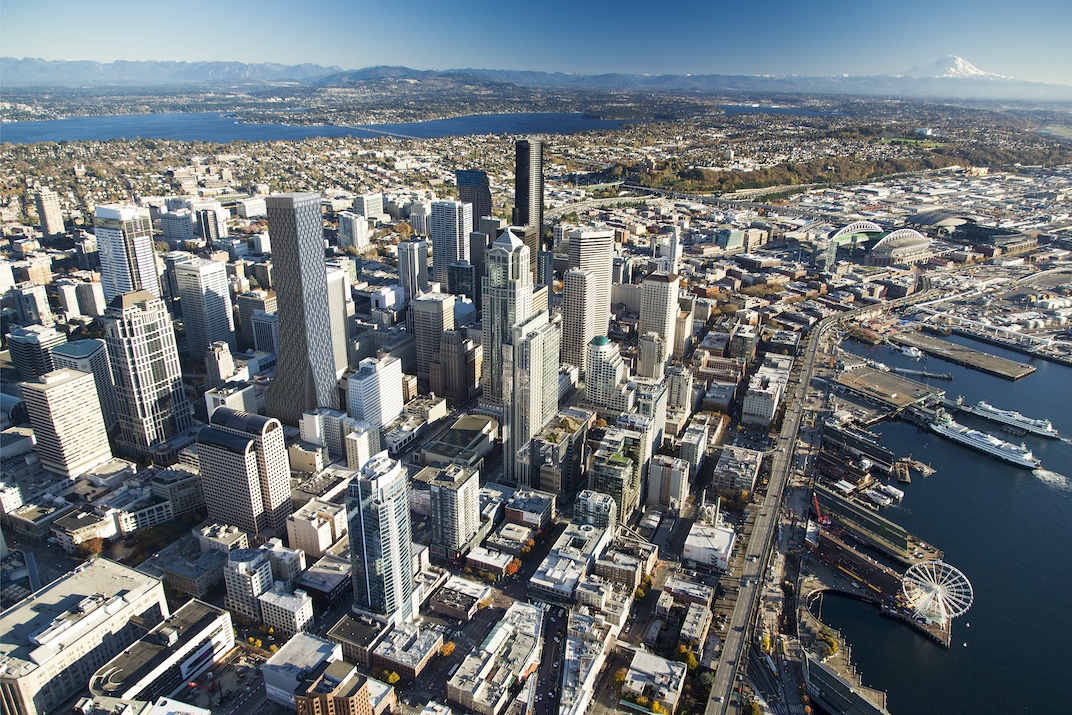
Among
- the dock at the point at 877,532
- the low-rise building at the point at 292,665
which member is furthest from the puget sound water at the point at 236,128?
the low-rise building at the point at 292,665

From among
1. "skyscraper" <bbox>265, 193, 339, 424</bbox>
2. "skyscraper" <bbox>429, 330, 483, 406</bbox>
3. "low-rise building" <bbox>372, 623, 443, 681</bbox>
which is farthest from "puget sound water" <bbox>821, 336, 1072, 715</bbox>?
"skyscraper" <bbox>265, 193, 339, 424</bbox>

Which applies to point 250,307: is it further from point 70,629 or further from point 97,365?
point 70,629

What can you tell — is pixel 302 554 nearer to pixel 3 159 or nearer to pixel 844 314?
pixel 844 314

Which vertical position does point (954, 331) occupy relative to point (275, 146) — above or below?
below

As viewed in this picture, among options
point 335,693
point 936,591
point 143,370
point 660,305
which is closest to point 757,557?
point 936,591

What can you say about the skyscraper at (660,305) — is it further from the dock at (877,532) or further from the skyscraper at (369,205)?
the skyscraper at (369,205)

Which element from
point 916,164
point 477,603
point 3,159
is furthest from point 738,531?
point 3,159
